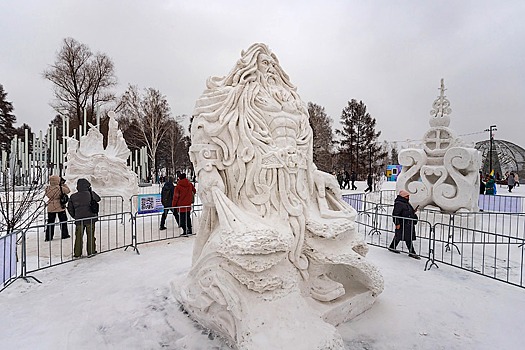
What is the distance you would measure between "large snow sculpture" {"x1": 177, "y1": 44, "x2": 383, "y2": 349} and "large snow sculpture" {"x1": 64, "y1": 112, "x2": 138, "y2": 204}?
7.50 meters

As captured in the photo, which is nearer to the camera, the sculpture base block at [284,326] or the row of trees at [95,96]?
the sculpture base block at [284,326]

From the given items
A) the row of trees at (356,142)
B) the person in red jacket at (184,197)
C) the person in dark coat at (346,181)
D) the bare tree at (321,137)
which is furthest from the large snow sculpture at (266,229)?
the row of trees at (356,142)

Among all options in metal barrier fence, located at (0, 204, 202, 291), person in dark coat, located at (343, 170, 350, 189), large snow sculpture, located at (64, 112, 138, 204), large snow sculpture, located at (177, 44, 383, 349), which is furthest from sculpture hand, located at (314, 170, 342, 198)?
person in dark coat, located at (343, 170, 350, 189)

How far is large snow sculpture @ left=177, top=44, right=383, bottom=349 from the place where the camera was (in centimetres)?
310

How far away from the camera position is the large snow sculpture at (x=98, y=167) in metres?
10.2

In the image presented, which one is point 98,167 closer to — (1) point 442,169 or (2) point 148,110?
(1) point 442,169

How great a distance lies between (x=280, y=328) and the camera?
9.82 ft

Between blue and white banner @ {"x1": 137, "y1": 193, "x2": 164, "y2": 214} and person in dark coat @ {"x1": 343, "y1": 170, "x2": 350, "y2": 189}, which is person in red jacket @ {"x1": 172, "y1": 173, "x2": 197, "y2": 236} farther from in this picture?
person in dark coat @ {"x1": 343, "y1": 170, "x2": 350, "y2": 189}

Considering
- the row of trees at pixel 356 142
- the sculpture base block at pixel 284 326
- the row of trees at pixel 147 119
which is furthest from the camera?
the row of trees at pixel 356 142

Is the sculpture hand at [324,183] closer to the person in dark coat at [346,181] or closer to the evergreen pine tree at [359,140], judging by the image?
the person in dark coat at [346,181]

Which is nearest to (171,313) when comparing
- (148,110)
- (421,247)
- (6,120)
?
(421,247)

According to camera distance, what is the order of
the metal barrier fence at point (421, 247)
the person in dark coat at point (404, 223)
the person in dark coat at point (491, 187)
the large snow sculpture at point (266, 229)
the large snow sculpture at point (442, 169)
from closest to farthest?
the large snow sculpture at point (266, 229)
the metal barrier fence at point (421, 247)
the person in dark coat at point (404, 223)
the large snow sculpture at point (442, 169)
the person in dark coat at point (491, 187)

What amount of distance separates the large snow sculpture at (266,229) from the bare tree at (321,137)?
21.6 m

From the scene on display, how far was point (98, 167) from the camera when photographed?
10.2 m
